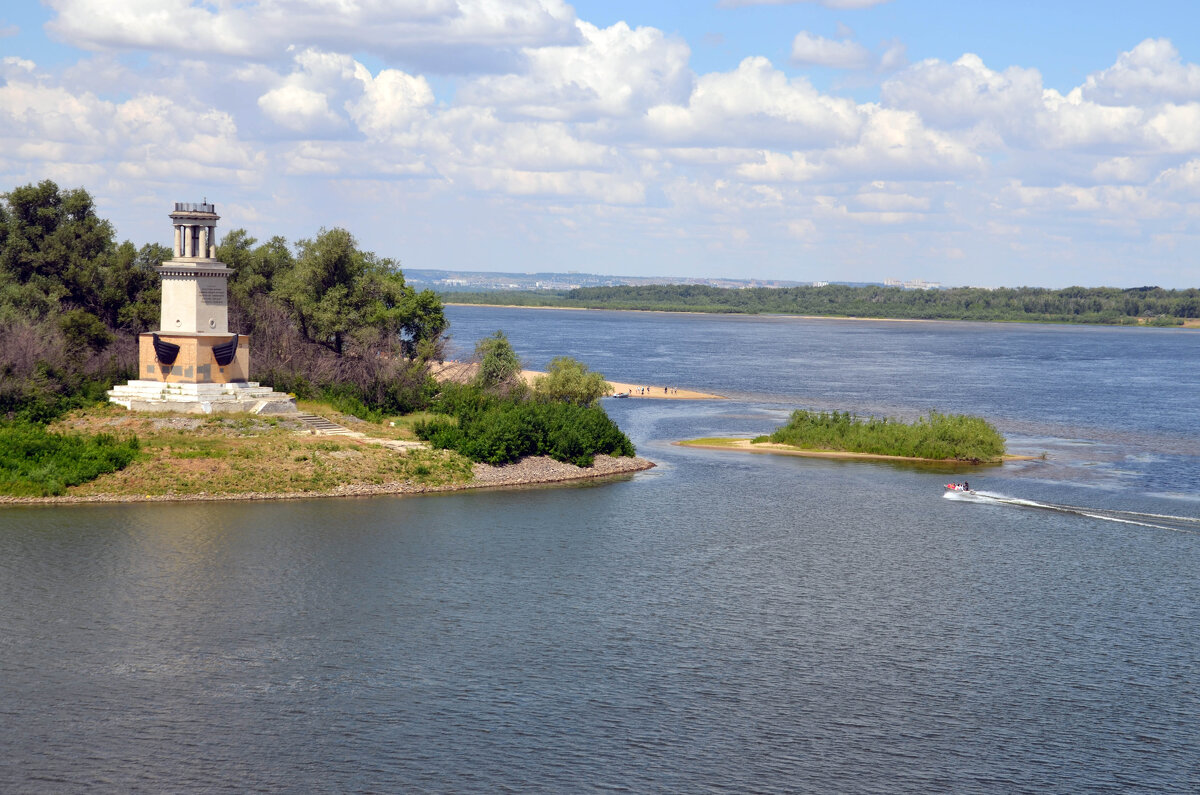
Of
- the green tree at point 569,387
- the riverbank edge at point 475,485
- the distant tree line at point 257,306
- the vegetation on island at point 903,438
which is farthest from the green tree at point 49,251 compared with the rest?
the vegetation on island at point 903,438

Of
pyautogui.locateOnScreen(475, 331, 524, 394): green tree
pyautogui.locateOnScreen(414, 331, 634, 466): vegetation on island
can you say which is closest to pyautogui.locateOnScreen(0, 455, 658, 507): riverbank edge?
pyautogui.locateOnScreen(414, 331, 634, 466): vegetation on island

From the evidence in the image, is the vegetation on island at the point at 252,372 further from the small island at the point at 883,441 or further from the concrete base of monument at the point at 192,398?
the small island at the point at 883,441

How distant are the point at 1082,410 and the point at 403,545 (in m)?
99.6

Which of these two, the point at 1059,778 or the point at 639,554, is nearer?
the point at 1059,778

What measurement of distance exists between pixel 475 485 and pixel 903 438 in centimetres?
3691

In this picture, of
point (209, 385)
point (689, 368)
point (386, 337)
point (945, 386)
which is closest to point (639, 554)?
point (209, 385)

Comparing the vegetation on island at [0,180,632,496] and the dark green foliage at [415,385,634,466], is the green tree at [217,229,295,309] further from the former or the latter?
the dark green foliage at [415,385,634,466]

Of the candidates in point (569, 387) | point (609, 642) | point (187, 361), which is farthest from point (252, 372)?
point (609, 642)

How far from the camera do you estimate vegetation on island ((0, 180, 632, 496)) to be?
66125 millimetres

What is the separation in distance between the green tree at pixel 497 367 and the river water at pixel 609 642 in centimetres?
2173

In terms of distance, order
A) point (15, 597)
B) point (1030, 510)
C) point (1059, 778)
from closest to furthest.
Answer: point (1059, 778) < point (15, 597) < point (1030, 510)

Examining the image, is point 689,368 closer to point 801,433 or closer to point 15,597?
point 801,433

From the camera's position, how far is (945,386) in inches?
6388

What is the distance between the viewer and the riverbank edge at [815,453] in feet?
291
